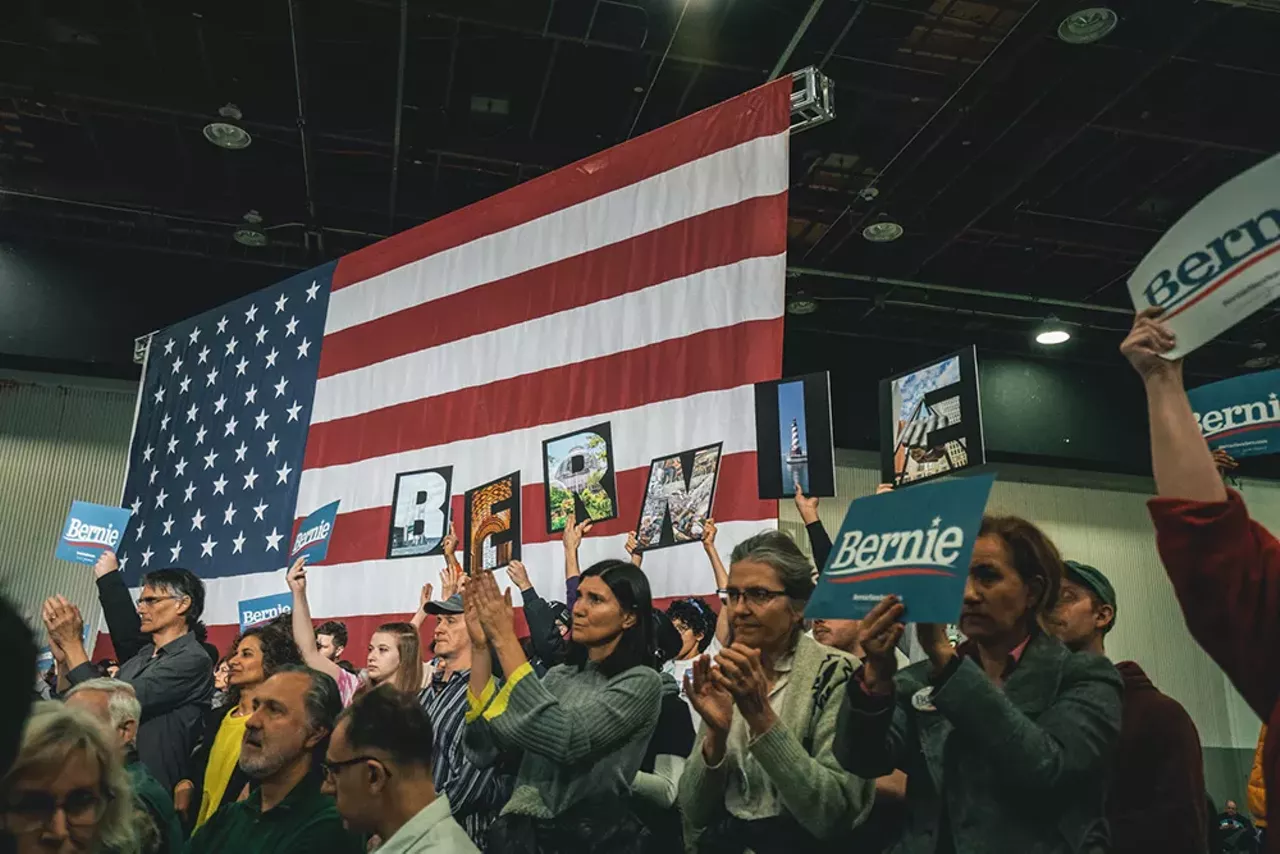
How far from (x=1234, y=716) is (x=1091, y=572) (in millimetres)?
11928

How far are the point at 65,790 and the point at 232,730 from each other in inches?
65.5

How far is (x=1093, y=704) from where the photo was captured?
174cm

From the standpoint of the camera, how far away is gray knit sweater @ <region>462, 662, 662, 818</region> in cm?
234

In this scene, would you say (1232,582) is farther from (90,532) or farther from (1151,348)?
(90,532)

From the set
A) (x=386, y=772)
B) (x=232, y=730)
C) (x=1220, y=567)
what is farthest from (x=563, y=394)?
(x=1220, y=567)

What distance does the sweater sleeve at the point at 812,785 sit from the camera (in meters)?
1.95

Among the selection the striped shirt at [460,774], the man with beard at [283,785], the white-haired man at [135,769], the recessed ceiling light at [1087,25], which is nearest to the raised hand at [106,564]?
the white-haired man at [135,769]

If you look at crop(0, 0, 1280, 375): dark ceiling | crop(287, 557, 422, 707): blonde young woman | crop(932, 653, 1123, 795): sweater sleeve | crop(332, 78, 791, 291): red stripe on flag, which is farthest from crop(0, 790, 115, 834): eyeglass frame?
crop(0, 0, 1280, 375): dark ceiling

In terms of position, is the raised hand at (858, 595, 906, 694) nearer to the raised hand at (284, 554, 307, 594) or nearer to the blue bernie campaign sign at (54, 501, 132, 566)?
the raised hand at (284, 554, 307, 594)

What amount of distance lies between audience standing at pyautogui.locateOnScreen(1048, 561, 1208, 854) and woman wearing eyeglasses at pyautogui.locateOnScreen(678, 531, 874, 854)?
0.46 metres

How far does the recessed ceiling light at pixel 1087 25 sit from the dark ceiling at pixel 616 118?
0.07 meters

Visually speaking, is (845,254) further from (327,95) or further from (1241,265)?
(1241,265)

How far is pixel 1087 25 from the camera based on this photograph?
20.9 ft

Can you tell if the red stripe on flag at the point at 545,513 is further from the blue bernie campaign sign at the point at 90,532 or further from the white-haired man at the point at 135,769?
the white-haired man at the point at 135,769
